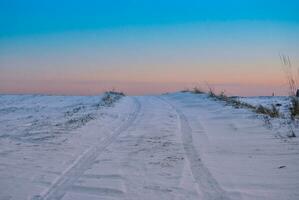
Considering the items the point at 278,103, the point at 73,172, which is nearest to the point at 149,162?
the point at 73,172

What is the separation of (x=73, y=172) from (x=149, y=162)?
1.34 m

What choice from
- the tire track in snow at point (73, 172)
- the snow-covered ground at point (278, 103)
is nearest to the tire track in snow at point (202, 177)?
the tire track in snow at point (73, 172)

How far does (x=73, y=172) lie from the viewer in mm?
6898

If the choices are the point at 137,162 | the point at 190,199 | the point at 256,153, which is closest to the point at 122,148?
the point at 137,162

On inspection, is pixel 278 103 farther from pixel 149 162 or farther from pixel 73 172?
pixel 73 172

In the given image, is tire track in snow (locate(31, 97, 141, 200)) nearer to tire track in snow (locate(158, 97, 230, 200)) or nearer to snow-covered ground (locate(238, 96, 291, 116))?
tire track in snow (locate(158, 97, 230, 200))

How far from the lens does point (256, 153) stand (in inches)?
320

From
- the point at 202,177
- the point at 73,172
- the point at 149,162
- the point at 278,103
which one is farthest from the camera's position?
the point at 278,103

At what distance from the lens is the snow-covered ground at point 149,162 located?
Result: 19.1 ft

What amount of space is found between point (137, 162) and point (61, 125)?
5.78m

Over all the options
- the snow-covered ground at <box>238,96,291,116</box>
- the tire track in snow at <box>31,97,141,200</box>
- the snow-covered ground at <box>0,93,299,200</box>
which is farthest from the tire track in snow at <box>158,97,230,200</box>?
the snow-covered ground at <box>238,96,291,116</box>

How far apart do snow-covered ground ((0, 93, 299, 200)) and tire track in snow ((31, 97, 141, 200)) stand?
0.01m

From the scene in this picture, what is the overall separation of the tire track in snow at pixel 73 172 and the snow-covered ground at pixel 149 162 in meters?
0.01

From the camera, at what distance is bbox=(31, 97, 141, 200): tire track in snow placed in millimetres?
5684
